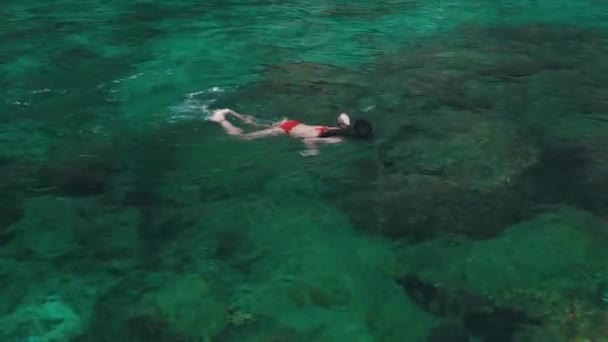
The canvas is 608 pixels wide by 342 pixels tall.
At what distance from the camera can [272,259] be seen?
6.65 m

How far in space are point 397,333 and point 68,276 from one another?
301cm

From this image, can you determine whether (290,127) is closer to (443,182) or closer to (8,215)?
(443,182)

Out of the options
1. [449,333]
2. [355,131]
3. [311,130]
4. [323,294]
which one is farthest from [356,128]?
[449,333]

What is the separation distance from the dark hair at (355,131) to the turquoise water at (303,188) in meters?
0.12

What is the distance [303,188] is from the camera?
784 cm

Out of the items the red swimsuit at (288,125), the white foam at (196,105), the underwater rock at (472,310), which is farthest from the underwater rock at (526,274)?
the white foam at (196,105)

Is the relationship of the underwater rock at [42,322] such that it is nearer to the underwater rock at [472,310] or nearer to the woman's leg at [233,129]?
the underwater rock at [472,310]

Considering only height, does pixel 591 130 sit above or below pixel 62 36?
below

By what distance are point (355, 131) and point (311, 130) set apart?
1.99ft

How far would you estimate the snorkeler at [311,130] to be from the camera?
339 inches

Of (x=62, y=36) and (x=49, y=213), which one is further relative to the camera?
(x=62, y=36)

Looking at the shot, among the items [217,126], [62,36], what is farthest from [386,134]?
[62,36]

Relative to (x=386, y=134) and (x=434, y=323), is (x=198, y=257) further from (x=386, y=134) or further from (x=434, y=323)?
(x=386, y=134)

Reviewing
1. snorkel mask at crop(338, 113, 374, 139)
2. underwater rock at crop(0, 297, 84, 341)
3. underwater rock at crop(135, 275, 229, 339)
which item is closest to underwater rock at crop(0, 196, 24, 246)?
underwater rock at crop(0, 297, 84, 341)
